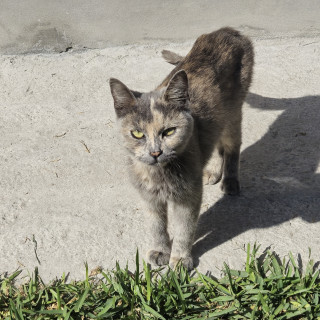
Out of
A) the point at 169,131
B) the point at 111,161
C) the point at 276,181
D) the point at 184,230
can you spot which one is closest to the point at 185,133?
the point at 169,131

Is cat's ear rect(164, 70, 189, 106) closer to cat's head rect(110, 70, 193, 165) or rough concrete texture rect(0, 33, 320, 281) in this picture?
cat's head rect(110, 70, 193, 165)

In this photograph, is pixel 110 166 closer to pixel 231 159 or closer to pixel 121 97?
pixel 231 159

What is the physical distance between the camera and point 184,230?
309 centimetres

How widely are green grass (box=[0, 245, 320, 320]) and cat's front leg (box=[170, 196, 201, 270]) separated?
103 millimetres

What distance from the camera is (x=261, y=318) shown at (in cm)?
275

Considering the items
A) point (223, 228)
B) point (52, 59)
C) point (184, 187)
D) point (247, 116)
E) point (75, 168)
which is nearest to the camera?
point (184, 187)

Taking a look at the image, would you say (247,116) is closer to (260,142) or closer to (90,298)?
(260,142)

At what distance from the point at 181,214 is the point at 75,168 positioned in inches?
53.4

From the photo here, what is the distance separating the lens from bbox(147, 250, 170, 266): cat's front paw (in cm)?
319

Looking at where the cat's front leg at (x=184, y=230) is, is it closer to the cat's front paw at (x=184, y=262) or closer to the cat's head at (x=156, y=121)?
the cat's front paw at (x=184, y=262)

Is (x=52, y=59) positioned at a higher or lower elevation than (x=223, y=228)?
higher

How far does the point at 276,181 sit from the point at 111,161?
4.70 ft

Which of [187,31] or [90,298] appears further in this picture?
[187,31]

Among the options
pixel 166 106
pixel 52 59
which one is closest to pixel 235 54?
pixel 166 106
